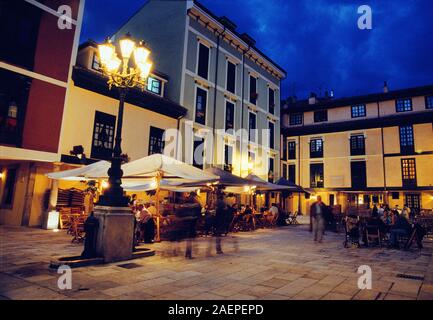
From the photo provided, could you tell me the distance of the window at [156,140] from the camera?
664 inches

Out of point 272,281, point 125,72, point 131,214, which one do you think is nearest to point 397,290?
point 272,281

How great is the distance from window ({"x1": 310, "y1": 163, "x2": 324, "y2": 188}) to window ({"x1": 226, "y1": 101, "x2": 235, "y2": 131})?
48.7 feet

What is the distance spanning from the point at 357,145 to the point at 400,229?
23529mm

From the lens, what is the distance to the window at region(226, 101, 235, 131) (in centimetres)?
2225

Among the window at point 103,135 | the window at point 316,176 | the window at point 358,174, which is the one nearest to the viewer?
the window at point 103,135

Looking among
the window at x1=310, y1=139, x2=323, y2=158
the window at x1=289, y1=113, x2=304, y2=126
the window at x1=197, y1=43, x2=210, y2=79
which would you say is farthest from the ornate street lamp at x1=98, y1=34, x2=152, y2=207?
the window at x1=289, y1=113, x2=304, y2=126

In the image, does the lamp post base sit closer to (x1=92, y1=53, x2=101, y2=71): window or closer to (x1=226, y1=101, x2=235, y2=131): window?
(x1=92, y1=53, x2=101, y2=71): window

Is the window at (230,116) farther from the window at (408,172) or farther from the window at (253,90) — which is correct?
the window at (408,172)

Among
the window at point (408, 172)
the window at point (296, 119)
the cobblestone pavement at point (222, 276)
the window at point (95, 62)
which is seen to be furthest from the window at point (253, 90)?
the cobblestone pavement at point (222, 276)

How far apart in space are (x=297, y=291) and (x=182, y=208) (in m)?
5.23

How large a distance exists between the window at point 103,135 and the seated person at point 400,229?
12.6 meters

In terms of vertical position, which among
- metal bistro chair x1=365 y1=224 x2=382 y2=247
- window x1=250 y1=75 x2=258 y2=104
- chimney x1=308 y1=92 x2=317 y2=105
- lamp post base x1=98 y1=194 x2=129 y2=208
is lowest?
metal bistro chair x1=365 y1=224 x2=382 y2=247

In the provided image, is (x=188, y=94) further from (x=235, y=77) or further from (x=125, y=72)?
(x=125, y=72)

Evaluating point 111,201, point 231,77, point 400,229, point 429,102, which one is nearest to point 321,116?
point 429,102
